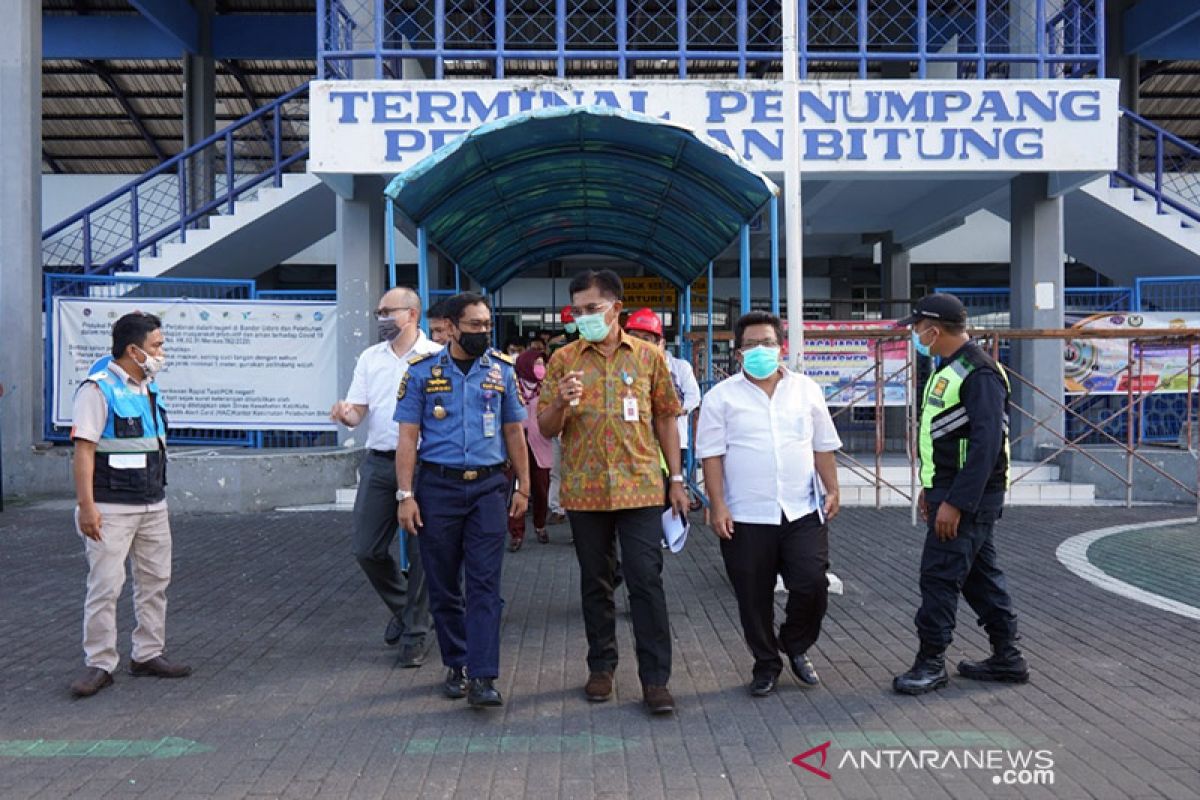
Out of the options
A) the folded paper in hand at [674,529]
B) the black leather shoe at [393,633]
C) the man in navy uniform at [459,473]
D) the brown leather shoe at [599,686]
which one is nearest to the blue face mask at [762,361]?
the folded paper in hand at [674,529]

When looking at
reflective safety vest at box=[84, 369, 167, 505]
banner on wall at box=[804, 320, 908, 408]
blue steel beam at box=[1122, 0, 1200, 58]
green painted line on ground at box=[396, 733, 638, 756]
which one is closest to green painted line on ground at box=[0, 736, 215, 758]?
green painted line on ground at box=[396, 733, 638, 756]

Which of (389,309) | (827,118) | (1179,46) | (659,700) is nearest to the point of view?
(659,700)

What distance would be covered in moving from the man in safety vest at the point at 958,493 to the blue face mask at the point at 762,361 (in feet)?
2.44

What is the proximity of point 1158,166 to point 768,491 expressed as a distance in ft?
35.9

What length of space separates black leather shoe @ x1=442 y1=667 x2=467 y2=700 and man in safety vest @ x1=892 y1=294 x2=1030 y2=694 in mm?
1978

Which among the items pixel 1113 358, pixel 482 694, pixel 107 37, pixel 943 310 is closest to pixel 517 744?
pixel 482 694

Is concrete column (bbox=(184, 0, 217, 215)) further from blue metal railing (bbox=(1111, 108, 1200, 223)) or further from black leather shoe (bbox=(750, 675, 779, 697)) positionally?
black leather shoe (bbox=(750, 675, 779, 697))

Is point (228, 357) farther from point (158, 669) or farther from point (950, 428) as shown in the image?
point (950, 428)

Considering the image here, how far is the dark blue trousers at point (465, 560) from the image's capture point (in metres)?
4.86

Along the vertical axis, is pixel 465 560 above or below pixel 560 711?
above

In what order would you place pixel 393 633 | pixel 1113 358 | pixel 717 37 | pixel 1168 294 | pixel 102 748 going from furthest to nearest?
1. pixel 717 37
2. pixel 1168 294
3. pixel 1113 358
4. pixel 393 633
5. pixel 102 748

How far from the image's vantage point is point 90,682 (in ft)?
16.9

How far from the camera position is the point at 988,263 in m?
21.8

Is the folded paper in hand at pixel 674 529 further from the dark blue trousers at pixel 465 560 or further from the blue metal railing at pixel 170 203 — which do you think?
the blue metal railing at pixel 170 203
